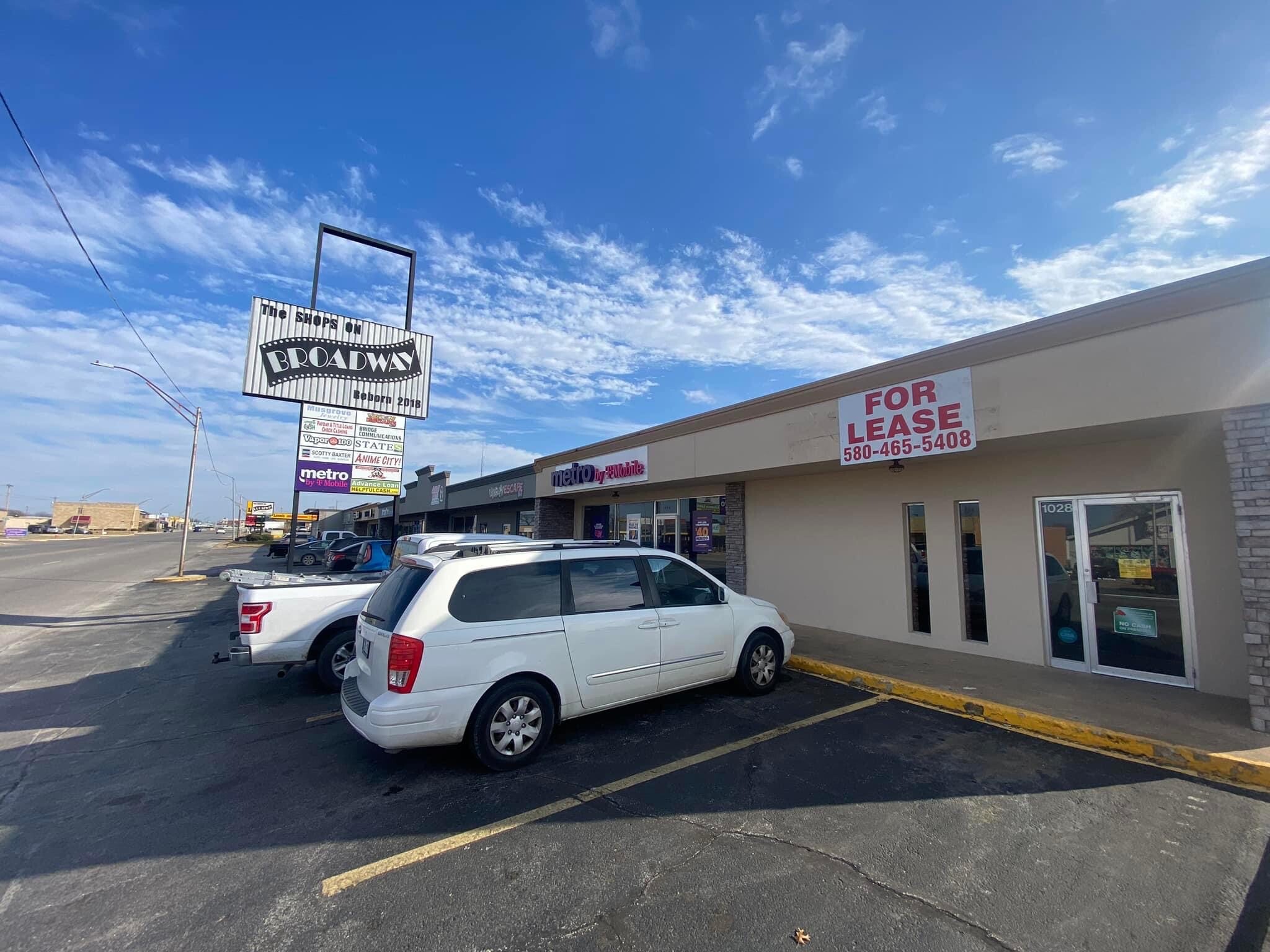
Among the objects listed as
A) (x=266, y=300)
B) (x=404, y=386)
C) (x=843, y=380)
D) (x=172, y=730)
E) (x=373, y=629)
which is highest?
(x=266, y=300)

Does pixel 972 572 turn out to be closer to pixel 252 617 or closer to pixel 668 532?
pixel 668 532

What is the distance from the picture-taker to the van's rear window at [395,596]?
4.57 meters

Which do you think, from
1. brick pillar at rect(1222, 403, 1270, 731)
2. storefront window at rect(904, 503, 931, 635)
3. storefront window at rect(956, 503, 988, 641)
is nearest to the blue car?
storefront window at rect(904, 503, 931, 635)

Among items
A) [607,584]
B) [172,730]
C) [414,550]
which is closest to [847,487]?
[607,584]

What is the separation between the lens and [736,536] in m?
11.7

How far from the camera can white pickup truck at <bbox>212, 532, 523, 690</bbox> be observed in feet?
21.8

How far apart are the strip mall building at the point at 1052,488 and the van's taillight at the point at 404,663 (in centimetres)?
627

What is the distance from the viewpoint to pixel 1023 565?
25.3ft

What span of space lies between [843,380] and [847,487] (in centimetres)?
226

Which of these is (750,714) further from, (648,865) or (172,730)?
(172,730)

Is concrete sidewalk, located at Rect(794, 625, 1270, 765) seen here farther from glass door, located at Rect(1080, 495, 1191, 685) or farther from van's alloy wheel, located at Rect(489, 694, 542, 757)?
van's alloy wheel, located at Rect(489, 694, 542, 757)

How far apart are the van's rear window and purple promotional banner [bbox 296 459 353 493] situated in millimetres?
8687

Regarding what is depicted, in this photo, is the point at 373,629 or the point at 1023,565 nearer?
the point at 373,629

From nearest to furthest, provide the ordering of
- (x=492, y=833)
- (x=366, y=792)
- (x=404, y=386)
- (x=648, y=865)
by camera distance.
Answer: (x=648, y=865) → (x=492, y=833) → (x=366, y=792) → (x=404, y=386)
